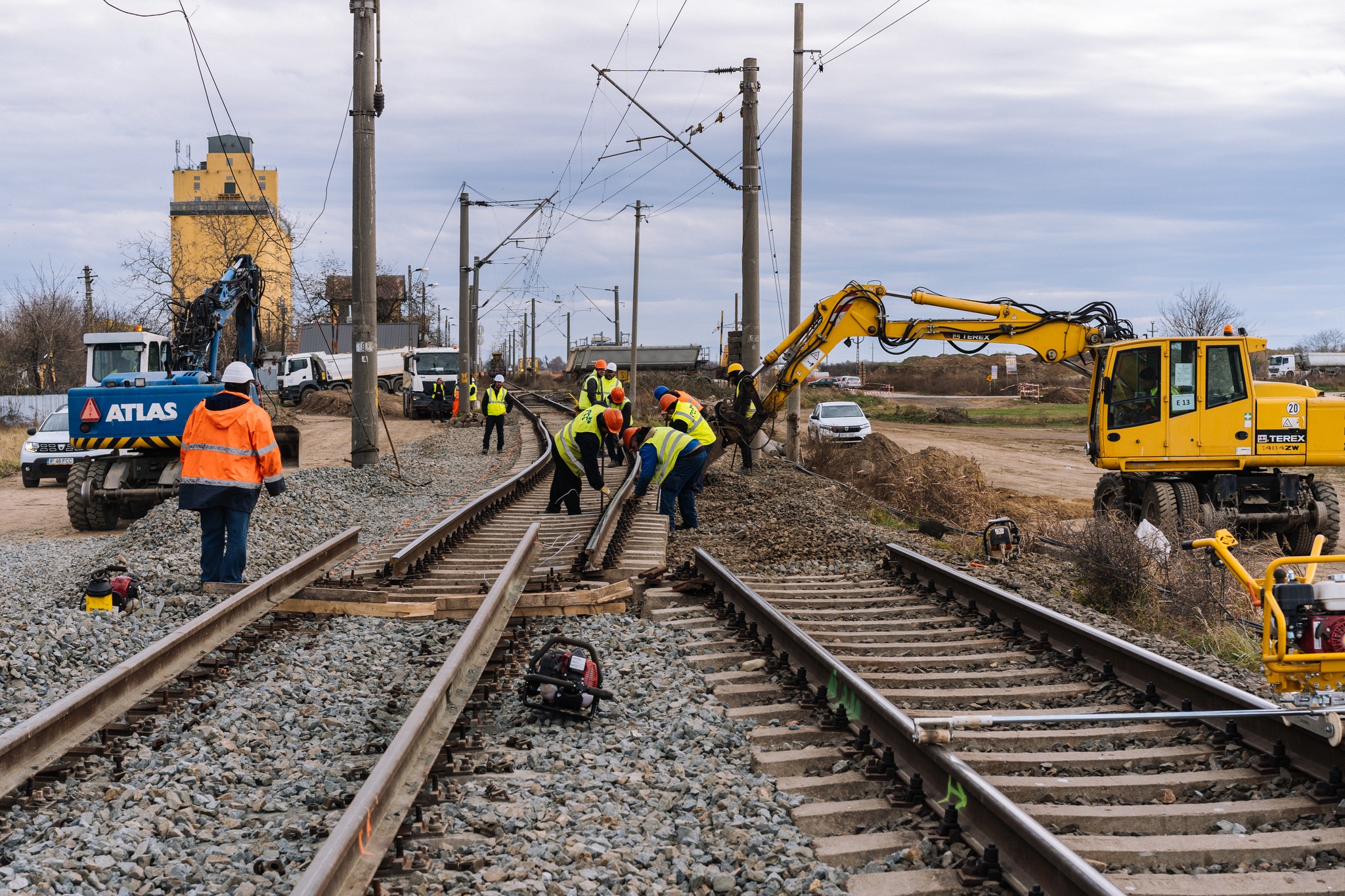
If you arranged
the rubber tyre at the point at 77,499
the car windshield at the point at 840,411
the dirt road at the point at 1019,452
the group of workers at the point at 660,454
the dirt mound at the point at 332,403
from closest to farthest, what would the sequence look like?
1. the group of workers at the point at 660,454
2. the rubber tyre at the point at 77,499
3. the dirt road at the point at 1019,452
4. the car windshield at the point at 840,411
5. the dirt mound at the point at 332,403

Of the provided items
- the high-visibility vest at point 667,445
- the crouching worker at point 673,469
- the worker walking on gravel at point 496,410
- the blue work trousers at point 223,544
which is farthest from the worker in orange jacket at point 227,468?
the worker walking on gravel at point 496,410

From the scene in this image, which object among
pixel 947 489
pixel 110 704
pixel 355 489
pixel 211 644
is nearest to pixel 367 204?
pixel 355 489

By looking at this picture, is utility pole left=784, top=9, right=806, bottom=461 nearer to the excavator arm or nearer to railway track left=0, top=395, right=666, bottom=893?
the excavator arm

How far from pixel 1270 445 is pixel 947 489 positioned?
4878 mm

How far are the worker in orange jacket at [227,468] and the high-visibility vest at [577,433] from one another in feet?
13.6

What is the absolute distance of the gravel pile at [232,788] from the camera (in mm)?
4094

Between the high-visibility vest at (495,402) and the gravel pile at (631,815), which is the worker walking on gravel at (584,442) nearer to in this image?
the gravel pile at (631,815)

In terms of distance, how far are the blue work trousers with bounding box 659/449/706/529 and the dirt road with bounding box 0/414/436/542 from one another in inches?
323

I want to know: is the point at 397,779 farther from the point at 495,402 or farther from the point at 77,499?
the point at 495,402

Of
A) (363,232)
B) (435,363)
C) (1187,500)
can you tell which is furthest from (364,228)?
(435,363)

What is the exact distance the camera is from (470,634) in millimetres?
6695

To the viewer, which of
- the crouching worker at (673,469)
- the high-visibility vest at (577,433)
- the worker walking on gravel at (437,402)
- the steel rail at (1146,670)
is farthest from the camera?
the worker walking on gravel at (437,402)

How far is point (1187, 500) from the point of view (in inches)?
577

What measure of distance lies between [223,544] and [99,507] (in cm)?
772
